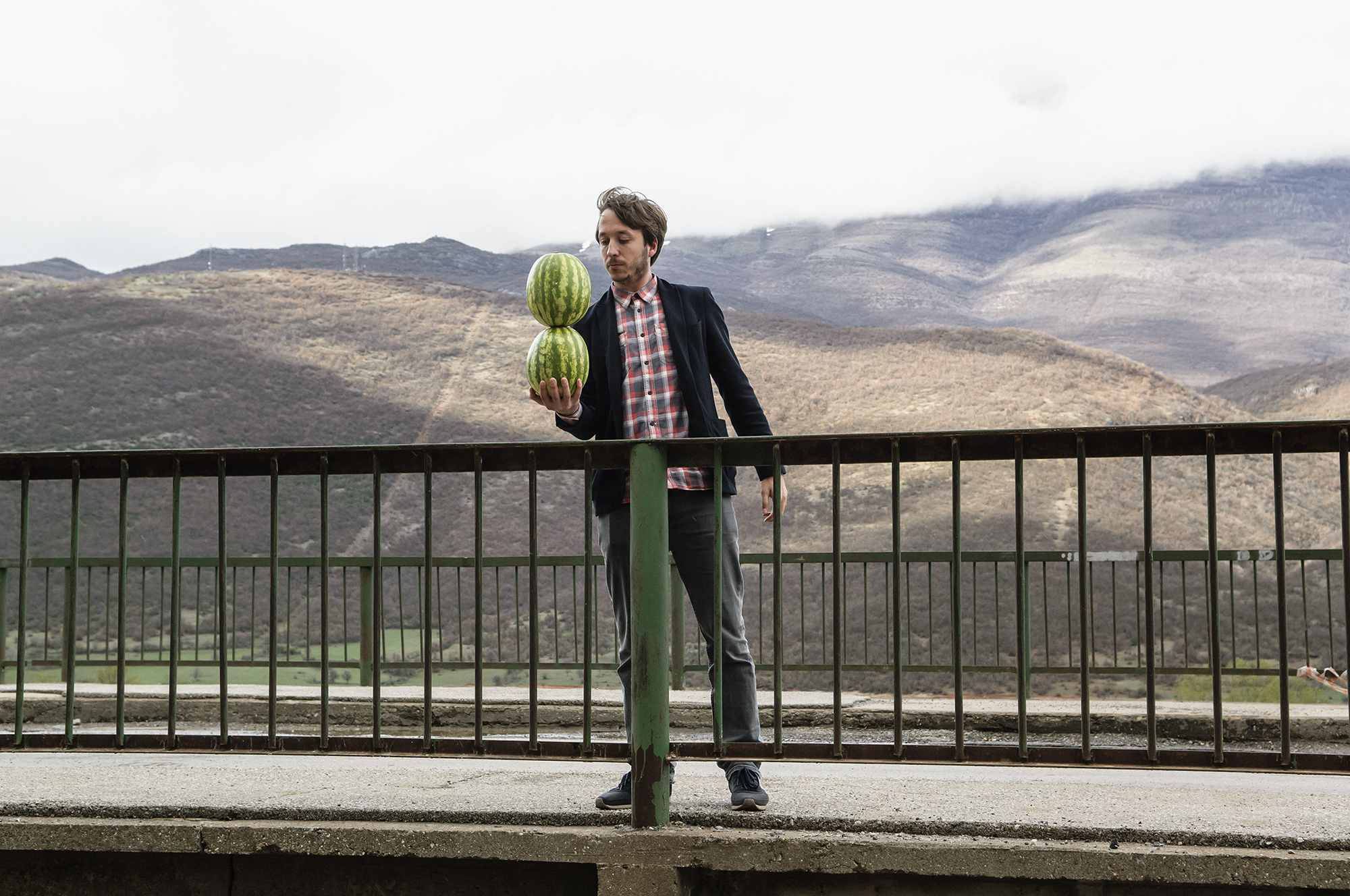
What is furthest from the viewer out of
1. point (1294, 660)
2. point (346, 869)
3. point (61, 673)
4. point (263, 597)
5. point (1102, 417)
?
point (1102, 417)

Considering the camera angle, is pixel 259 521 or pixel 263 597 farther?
pixel 259 521

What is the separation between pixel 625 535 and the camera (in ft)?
12.3

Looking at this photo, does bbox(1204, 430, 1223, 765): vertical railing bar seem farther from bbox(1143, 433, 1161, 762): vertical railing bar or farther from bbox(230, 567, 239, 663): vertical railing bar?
bbox(230, 567, 239, 663): vertical railing bar

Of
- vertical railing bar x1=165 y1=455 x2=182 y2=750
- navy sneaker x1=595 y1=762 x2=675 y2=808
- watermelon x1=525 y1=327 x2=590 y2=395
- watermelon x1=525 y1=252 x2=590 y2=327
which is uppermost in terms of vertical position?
watermelon x1=525 y1=252 x2=590 y2=327

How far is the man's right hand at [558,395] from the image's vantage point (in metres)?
3.62

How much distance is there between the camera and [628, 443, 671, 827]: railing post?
3.55 metres

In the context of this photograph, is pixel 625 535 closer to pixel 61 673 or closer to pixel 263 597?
pixel 61 673

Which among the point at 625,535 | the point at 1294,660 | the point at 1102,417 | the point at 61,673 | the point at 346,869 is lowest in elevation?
the point at 1294,660

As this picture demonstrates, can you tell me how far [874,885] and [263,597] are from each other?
94.5 feet

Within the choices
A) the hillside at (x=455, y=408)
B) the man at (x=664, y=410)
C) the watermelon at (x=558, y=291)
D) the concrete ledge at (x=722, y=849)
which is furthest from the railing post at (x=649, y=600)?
the hillside at (x=455, y=408)

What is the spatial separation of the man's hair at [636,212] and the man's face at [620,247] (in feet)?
0.05

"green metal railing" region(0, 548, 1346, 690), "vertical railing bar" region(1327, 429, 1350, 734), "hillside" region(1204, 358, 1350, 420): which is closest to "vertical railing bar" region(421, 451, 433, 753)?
"vertical railing bar" region(1327, 429, 1350, 734)

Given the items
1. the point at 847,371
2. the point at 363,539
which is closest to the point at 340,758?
the point at 363,539

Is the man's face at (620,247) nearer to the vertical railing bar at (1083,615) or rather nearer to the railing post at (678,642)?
the vertical railing bar at (1083,615)
